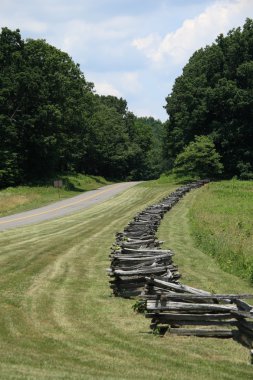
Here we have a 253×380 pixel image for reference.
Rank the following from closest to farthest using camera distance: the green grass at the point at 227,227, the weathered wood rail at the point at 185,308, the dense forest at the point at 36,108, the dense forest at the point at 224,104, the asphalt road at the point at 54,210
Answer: the weathered wood rail at the point at 185,308, the green grass at the point at 227,227, the asphalt road at the point at 54,210, the dense forest at the point at 36,108, the dense forest at the point at 224,104

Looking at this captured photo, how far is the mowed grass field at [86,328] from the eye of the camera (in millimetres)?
8930

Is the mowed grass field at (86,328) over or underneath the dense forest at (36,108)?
underneath

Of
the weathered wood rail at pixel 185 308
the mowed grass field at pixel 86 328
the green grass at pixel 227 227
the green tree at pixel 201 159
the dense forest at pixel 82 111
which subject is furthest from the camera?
the green tree at pixel 201 159

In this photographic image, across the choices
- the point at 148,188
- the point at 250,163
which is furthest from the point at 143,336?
the point at 250,163

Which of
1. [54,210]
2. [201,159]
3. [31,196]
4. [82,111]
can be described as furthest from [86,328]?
[82,111]

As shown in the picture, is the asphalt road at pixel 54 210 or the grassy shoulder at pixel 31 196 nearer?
the asphalt road at pixel 54 210

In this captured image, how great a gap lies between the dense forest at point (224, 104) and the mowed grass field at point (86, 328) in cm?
5203

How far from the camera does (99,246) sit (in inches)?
984

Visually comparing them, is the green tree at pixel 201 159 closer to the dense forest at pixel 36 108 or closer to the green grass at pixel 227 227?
the green grass at pixel 227 227

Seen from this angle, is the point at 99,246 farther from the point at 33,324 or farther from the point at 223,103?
the point at 223,103

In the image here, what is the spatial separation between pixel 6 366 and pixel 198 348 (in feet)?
12.9

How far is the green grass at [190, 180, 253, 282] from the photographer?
66.5 feet

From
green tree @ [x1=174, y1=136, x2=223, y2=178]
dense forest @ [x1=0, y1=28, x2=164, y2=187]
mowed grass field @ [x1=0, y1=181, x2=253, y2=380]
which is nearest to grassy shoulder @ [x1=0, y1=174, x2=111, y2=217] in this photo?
dense forest @ [x1=0, y1=28, x2=164, y2=187]

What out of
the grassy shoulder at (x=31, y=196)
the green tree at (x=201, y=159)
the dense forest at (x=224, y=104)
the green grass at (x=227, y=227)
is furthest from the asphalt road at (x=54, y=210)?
the dense forest at (x=224, y=104)
